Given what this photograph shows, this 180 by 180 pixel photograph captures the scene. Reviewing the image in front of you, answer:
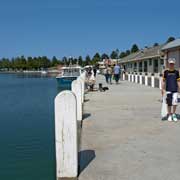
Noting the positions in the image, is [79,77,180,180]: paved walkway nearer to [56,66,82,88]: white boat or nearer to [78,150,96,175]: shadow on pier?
[78,150,96,175]: shadow on pier

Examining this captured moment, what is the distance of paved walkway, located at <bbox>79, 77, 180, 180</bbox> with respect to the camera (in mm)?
5781

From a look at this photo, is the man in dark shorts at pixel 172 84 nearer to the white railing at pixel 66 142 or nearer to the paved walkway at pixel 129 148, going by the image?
the paved walkway at pixel 129 148

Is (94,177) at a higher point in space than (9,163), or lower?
higher

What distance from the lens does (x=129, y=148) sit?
24.1 ft

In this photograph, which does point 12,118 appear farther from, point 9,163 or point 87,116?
point 9,163

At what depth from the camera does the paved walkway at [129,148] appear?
5781 millimetres

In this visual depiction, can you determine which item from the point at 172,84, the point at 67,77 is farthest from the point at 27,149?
the point at 67,77

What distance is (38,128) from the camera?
13.0 metres

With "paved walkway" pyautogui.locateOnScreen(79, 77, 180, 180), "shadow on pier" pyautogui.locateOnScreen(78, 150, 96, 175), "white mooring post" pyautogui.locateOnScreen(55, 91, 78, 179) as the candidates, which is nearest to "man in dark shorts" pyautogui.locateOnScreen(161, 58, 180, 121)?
"paved walkway" pyautogui.locateOnScreen(79, 77, 180, 180)

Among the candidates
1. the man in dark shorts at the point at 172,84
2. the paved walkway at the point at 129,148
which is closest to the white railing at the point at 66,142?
the paved walkway at the point at 129,148

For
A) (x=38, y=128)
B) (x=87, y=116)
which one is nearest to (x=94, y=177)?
(x=87, y=116)

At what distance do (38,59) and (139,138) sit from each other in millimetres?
180731

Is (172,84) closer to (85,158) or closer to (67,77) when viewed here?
(85,158)

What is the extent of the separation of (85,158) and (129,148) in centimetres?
114
